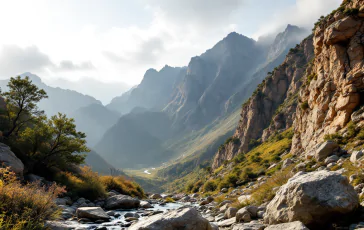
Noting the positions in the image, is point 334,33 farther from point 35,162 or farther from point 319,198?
point 35,162

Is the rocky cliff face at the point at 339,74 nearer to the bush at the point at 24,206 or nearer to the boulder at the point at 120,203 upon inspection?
→ the boulder at the point at 120,203

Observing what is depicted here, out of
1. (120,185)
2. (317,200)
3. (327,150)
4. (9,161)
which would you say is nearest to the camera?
(317,200)

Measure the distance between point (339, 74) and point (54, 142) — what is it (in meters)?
41.4

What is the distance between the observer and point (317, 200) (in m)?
8.34

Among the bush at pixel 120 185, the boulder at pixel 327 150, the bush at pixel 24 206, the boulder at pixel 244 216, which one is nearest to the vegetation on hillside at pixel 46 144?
the bush at pixel 120 185

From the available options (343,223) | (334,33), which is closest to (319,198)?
(343,223)

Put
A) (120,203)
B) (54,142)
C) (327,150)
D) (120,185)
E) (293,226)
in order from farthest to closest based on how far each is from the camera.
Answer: (120,185) → (54,142) → (120,203) → (327,150) → (293,226)

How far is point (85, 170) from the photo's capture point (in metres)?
37.8

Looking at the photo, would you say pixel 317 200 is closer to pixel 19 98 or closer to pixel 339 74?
pixel 339 74

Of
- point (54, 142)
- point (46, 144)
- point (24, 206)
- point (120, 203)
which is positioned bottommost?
point (120, 203)

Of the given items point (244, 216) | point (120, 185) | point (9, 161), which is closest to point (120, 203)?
point (9, 161)

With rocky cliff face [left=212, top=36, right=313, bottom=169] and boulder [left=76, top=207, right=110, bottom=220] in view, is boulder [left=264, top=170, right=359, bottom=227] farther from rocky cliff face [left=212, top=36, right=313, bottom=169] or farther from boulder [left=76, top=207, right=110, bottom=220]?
rocky cliff face [left=212, top=36, right=313, bottom=169]

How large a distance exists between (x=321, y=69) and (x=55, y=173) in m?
46.4

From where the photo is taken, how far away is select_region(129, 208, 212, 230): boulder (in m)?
10.0
